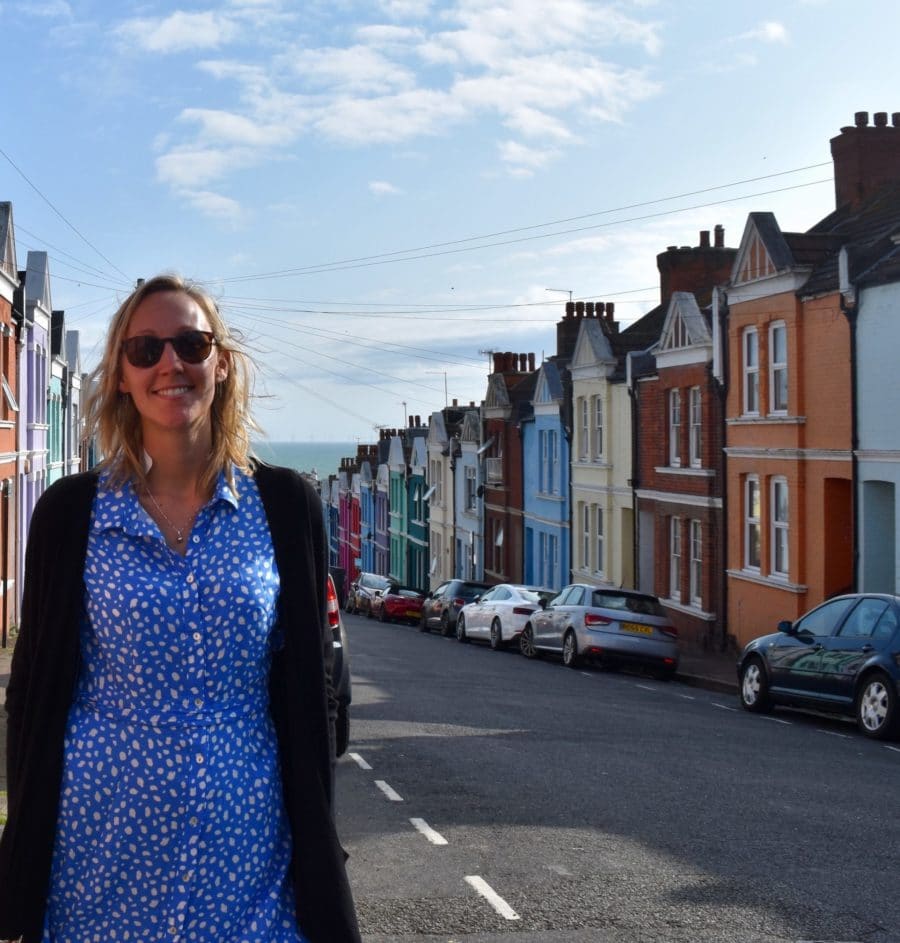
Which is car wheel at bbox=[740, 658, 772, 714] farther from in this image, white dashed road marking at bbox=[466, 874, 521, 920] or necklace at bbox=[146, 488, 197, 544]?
necklace at bbox=[146, 488, 197, 544]

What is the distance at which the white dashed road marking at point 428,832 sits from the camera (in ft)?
25.3

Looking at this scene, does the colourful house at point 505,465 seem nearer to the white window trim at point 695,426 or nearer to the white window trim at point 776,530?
the white window trim at point 695,426

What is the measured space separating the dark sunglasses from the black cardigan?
279mm

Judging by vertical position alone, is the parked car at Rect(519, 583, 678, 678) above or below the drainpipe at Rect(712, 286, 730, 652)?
below

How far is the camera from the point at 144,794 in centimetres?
272

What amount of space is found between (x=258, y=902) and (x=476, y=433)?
50974 millimetres

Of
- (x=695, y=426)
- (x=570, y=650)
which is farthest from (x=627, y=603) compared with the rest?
(x=695, y=426)

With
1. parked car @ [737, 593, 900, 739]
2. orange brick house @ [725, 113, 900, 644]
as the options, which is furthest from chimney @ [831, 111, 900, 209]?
parked car @ [737, 593, 900, 739]

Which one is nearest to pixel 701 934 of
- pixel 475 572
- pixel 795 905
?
pixel 795 905

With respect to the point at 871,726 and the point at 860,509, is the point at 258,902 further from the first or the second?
the point at 860,509

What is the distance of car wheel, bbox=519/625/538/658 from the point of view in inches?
1070

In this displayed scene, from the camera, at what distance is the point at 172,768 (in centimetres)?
271

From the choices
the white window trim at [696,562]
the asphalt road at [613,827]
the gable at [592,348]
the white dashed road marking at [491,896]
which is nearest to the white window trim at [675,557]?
the white window trim at [696,562]

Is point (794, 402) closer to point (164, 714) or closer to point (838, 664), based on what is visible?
point (838, 664)
